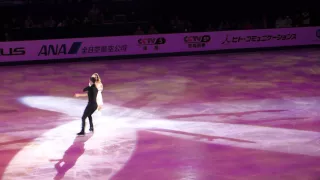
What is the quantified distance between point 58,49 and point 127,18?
14.0 feet

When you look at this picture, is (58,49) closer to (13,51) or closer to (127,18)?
(13,51)

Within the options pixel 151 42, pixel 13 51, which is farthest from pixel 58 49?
pixel 151 42

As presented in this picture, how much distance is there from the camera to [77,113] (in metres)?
13.7

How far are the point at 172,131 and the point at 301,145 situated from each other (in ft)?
9.62

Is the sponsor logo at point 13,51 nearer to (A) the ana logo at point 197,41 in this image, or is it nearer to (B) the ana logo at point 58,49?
(B) the ana logo at point 58,49

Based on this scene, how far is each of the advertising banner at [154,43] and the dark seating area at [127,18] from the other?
81 centimetres

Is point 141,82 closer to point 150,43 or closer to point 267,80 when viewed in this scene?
point 267,80

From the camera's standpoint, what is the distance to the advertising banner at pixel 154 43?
72.1 feet

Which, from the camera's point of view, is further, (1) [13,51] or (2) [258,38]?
(2) [258,38]

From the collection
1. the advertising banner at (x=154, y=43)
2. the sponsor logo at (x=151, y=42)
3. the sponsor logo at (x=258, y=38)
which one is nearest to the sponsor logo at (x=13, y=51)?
the advertising banner at (x=154, y=43)

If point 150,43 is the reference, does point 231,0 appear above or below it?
above

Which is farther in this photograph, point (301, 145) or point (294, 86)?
point (294, 86)

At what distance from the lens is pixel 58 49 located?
22.3 m

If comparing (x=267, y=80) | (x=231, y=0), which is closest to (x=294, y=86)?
(x=267, y=80)
